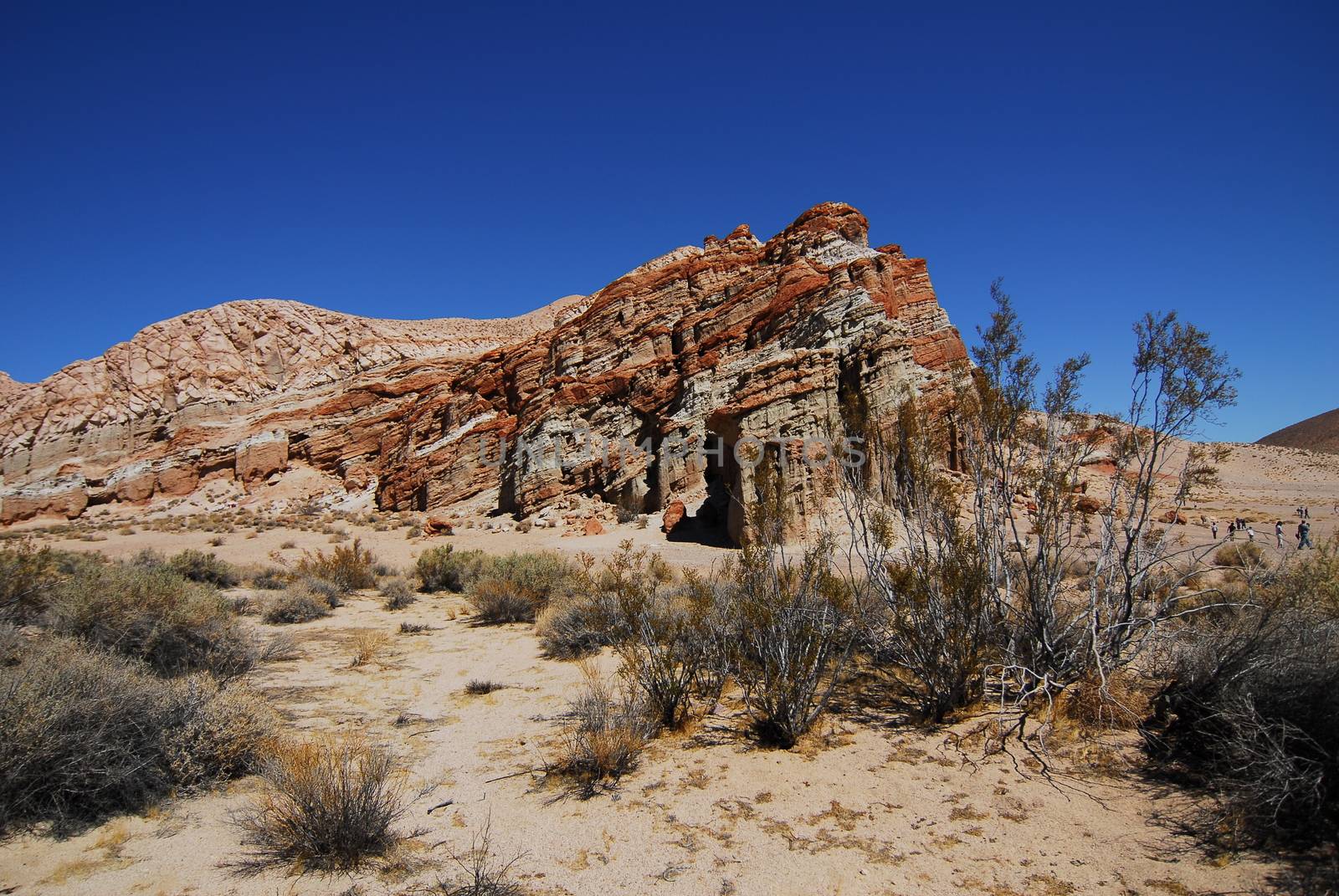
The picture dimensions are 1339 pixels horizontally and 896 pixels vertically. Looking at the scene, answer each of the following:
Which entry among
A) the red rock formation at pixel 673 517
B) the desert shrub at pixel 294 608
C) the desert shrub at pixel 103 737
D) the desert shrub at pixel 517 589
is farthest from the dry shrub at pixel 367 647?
the red rock formation at pixel 673 517

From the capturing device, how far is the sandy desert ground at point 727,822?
9.89 ft

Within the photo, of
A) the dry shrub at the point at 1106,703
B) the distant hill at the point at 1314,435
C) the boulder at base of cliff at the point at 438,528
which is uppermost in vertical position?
the distant hill at the point at 1314,435

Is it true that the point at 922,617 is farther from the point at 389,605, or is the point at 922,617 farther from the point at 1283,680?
the point at 389,605

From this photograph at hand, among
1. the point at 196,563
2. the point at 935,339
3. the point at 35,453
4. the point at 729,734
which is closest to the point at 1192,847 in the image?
the point at 729,734

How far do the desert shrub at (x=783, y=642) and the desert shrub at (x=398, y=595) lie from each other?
8.23 m

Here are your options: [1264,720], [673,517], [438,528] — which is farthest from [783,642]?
[438,528]

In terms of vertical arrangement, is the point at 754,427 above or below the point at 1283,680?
above

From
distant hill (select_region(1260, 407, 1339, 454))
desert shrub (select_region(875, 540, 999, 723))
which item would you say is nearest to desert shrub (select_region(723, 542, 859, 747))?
desert shrub (select_region(875, 540, 999, 723))

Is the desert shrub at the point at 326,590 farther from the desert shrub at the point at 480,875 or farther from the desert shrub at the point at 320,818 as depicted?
the desert shrub at the point at 480,875

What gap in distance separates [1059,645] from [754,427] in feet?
48.9

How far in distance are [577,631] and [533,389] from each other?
2361 centimetres

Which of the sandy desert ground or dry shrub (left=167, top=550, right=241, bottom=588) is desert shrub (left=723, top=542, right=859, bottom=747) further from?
dry shrub (left=167, top=550, right=241, bottom=588)

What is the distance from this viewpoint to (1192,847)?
9.93 ft

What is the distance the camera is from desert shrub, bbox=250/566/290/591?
12227 mm
